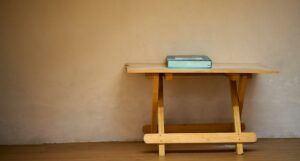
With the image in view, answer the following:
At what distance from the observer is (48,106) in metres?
3.13

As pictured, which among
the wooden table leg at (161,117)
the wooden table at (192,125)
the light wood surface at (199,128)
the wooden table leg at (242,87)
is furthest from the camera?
the light wood surface at (199,128)

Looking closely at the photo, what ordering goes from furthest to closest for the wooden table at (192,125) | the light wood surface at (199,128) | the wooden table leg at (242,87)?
the light wood surface at (199,128) < the wooden table leg at (242,87) < the wooden table at (192,125)

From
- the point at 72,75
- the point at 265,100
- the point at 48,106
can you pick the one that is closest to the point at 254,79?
the point at 265,100

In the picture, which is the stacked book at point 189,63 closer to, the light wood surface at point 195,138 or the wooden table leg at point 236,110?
the wooden table leg at point 236,110

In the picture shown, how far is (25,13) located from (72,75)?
1.91 ft

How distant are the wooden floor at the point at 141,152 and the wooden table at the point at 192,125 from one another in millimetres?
112

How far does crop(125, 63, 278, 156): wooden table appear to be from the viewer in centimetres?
271

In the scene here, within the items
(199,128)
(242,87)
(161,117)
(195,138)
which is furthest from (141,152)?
(242,87)

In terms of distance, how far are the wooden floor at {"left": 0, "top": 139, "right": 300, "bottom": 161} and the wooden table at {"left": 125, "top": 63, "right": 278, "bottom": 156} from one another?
11 centimetres

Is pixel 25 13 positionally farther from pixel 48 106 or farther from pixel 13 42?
pixel 48 106

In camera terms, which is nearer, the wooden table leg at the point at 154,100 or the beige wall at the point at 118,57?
the wooden table leg at the point at 154,100

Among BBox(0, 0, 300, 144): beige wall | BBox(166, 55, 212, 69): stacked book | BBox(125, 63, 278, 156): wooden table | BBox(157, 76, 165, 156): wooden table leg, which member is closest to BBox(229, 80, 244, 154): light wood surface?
BBox(125, 63, 278, 156): wooden table

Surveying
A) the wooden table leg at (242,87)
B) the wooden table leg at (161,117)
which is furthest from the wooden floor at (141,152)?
the wooden table leg at (242,87)

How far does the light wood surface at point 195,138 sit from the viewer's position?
2.79m
